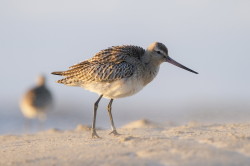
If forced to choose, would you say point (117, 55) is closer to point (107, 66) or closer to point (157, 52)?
point (107, 66)

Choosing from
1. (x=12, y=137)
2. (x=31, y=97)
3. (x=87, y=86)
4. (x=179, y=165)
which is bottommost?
(x=179, y=165)

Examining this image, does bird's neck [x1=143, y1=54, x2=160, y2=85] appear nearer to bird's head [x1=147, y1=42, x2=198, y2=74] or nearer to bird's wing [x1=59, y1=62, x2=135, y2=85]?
bird's head [x1=147, y1=42, x2=198, y2=74]

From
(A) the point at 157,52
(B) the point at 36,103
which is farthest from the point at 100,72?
(B) the point at 36,103

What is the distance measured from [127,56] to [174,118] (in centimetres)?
1028

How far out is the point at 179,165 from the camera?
19.3ft

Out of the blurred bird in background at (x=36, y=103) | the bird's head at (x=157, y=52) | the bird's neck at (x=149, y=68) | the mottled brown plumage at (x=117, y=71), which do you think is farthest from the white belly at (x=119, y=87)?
the blurred bird in background at (x=36, y=103)

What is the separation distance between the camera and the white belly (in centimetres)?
862

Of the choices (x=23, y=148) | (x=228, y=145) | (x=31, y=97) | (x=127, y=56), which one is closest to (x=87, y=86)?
(x=127, y=56)

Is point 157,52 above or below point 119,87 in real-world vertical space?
above

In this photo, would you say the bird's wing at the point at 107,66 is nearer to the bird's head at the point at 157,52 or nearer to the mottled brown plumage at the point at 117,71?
the mottled brown plumage at the point at 117,71

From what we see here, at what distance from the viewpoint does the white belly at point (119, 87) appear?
862 cm

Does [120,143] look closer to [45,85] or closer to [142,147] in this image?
[142,147]

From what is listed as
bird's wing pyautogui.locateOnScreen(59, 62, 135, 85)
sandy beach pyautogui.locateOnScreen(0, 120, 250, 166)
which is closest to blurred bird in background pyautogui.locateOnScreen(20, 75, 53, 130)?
bird's wing pyautogui.locateOnScreen(59, 62, 135, 85)

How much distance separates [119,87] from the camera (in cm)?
863
